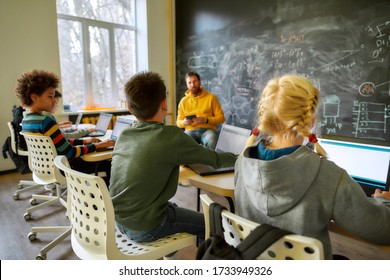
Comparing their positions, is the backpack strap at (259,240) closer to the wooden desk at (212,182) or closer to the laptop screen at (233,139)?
the wooden desk at (212,182)

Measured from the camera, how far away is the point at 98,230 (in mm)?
1260

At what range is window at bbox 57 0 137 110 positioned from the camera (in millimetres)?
4664

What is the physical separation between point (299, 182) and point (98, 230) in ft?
2.74

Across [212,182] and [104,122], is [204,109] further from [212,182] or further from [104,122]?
[212,182]

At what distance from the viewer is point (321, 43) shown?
11.5ft

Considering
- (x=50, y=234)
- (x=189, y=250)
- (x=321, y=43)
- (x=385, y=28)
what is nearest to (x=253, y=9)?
(x=321, y=43)

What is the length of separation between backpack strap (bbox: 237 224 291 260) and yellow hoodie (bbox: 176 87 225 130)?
110 inches

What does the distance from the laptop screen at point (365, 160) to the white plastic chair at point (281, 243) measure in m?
0.71

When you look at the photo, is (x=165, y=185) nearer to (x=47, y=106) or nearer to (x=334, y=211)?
(x=334, y=211)

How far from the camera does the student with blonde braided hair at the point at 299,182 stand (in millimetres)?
910

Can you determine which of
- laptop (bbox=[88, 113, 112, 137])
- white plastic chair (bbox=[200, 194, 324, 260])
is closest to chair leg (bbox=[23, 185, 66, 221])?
laptop (bbox=[88, 113, 112, 137])

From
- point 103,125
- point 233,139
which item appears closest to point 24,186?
point 103,125

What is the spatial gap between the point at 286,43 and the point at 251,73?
67cm

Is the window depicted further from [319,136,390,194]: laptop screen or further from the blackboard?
[319,136,390,194]: laptop screen
